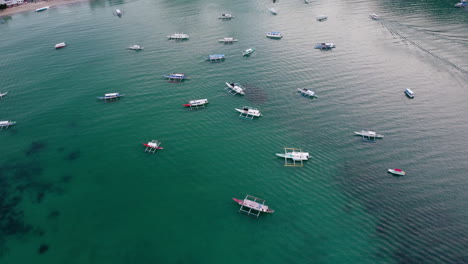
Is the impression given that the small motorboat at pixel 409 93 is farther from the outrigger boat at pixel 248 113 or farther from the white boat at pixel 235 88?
the white boat at pixel 235 88

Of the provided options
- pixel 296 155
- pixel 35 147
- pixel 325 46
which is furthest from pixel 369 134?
pixel 35 147

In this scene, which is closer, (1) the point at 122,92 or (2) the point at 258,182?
(2) the point at 258,182

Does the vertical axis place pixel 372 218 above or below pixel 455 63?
below

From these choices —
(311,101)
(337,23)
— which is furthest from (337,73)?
(337,23)

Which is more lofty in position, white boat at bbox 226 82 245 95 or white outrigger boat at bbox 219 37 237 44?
white outrigger boat at bbox 219 37 237 44

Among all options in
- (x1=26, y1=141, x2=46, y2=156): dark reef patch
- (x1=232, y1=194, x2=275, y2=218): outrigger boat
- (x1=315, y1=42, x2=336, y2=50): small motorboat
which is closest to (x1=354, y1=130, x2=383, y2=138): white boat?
(x1=232, y1=194, x2=275, y2=218): outrigger boat

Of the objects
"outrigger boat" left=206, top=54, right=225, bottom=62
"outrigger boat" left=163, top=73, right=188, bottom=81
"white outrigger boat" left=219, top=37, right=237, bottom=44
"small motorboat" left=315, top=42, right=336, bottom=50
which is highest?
"white outrigger boat" left=219, top=37, right=237, bottom=44

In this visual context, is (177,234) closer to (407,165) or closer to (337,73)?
(407,165)

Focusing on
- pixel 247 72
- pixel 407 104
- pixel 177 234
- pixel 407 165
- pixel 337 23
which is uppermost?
pixel 337 23

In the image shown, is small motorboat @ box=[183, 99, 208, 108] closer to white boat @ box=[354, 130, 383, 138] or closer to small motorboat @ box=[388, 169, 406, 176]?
white boat @ box=[354, 130, 383, 138]
